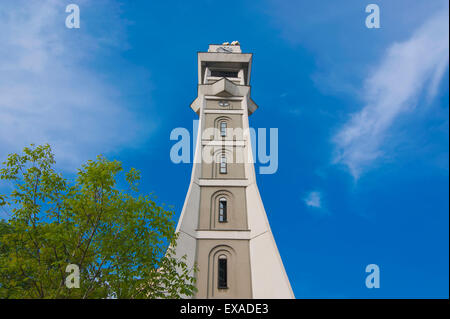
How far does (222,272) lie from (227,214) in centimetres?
375

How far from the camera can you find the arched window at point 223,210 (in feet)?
68.9

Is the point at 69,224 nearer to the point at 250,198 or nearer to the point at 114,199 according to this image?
the point at 114,199

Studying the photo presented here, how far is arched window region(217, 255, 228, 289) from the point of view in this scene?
713 inches

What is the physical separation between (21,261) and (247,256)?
11529 mm

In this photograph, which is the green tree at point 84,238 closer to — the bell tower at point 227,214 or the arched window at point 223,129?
the bell tower at point 227,214

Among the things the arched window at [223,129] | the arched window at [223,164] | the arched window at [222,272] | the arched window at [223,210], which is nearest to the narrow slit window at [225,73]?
the arched window at [223,129]

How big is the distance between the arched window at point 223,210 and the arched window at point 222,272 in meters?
2.50

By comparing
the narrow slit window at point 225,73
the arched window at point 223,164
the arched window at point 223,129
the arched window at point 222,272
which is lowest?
the arched window at point 222,272

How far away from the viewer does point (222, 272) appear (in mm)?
18625

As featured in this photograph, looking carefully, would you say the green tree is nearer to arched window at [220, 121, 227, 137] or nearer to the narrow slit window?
arched window at [220, 121, 227, 137]

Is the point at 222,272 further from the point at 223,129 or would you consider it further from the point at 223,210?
the point at 223,129

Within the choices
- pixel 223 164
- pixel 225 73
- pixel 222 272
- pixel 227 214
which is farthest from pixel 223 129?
pixel 222 272

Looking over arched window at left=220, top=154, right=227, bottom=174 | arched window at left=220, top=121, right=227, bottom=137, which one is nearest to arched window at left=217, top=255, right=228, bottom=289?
arched window at left=220, top=154, right=227, bottom=174
